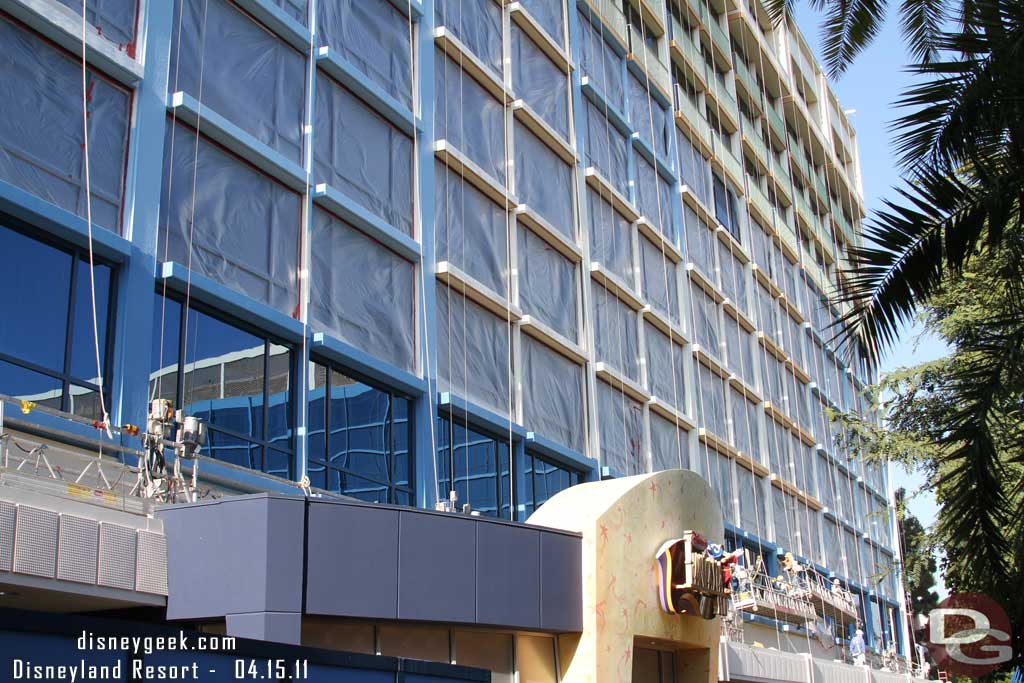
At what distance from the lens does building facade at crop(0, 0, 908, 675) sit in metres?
19.5

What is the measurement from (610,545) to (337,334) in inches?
289

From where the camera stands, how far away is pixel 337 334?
24.8 m

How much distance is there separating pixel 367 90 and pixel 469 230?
4.93m

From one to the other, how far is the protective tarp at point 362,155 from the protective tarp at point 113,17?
509cm

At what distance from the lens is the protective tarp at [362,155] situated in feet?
85.3

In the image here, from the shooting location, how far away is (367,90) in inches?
1075

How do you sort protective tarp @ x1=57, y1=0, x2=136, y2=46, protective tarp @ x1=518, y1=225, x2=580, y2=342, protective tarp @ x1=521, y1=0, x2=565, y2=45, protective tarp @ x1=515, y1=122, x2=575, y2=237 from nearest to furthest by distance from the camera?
protective tarp @ x1=57, y1=0, x2=136, y2=46
protective tarp @ x1=518, y1=225, x2=580, y2=342
protective tarp @ x1=515, y1=122, x2=575, y2=237
protective tarp @ x1=521, y1=0, x2=565, y2=45

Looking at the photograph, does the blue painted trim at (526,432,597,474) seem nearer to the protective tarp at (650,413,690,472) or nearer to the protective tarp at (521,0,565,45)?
the protective tarp at (650,413,690,472)

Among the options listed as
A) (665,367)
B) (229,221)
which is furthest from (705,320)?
(229,221)

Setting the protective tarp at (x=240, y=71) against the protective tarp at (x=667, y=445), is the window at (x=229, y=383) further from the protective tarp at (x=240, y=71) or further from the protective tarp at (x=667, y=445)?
the protective tarp at (x=667, y=445)

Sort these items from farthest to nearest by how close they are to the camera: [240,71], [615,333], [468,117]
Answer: [615,333] < [468,117] < [240,71]

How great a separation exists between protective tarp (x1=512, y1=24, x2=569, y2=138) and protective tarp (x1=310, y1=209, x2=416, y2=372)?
989cm

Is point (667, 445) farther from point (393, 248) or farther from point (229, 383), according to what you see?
point (229, 383)

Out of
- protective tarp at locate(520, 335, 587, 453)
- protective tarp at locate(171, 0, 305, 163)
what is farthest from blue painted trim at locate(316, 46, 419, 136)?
protective tarp at locate(520, 335, 587, 453)
